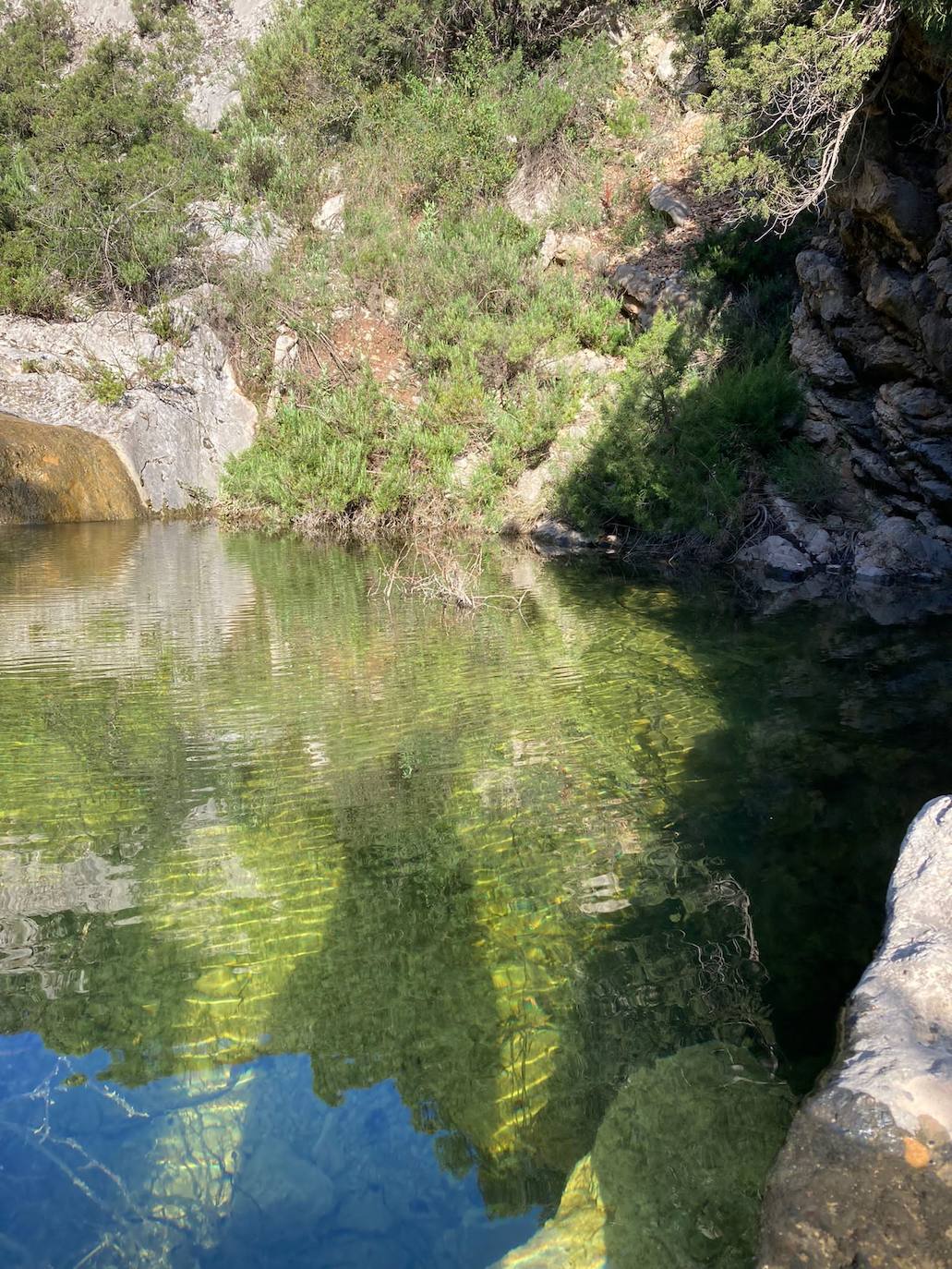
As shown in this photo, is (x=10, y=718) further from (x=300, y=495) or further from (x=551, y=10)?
(x=551, y=10)

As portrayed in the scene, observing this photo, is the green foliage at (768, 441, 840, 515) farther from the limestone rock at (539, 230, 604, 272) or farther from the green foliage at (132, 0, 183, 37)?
the green foliage at (132, 0, 183, 37)

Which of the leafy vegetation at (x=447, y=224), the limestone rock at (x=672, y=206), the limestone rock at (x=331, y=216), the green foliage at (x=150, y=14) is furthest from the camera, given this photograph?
the green foliage at (x=150, y=14)

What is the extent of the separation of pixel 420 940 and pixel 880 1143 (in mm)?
1628

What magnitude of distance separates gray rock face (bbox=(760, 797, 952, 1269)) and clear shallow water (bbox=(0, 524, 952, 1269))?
0.31m

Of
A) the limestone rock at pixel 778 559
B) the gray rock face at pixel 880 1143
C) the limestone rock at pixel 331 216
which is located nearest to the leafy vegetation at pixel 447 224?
the limestone rock at pixel 331 216

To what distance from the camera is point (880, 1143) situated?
1815 mm

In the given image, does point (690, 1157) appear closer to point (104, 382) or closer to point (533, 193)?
point (104, 382)

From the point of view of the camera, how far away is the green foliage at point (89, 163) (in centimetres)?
1892

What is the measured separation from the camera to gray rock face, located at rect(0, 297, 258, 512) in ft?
56.6

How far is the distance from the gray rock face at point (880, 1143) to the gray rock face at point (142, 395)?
54.9ft

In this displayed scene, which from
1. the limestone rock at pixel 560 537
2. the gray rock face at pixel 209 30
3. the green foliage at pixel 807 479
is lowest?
the limestone rock at pixel 560 537

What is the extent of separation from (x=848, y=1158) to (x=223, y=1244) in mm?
1290

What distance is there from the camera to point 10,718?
5.38m

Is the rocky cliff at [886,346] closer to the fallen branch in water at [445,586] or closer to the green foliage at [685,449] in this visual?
the green foliage at [685,449]
